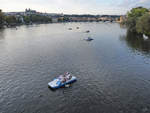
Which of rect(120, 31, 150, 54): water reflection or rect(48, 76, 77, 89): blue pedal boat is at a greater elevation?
rect(120, 31, 150, 54): water reflection

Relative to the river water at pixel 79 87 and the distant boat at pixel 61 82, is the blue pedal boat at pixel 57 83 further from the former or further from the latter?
the river water at pixel 79 87

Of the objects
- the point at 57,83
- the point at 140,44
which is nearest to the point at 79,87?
the point at 57,83

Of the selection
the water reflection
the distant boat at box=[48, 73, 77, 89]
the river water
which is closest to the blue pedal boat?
the distant boat at box=[48, 73, 77, 89]

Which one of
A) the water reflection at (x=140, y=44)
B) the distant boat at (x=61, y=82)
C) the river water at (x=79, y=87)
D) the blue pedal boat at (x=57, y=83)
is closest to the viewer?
the river water at (x=79, y=87)

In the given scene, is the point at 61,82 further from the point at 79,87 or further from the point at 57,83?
the point at 79,87

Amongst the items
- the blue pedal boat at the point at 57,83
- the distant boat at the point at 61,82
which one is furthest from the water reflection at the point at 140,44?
the blue pedal boat at the point at 57,83

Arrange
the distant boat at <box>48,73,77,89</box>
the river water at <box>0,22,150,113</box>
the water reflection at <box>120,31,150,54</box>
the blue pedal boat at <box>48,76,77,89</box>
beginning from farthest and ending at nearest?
the water reflection at <box>120,31,150,54</box>
the distant boat at <box>48,73,77,89</box>
the blue pedal boat at <box>48,76,77,89</box>
the river water at <box>0,22,150,113</box>

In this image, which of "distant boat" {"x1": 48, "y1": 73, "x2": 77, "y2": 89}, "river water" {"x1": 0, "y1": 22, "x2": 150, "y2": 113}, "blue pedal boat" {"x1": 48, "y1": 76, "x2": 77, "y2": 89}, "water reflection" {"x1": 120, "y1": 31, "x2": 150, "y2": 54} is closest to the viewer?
"river water" {"x1": 0, "y1": 22, "x2": 150, "y2": 113}

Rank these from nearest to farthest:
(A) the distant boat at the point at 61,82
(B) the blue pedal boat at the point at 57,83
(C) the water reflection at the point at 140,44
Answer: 1. (B) the blue pedal boat at the point at 57,83
2. (A) the distant boat at the point at 61,82
3. (C) the water reflection at the point at 140,44

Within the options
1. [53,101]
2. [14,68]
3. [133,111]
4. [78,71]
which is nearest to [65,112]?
[53,101]

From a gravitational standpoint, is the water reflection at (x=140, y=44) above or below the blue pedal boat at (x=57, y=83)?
above

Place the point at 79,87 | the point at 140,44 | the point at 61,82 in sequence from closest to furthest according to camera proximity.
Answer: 1. the point at 79,87
2. the point at 61,82
3. the point at 140,44

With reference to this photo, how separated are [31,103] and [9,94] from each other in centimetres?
598

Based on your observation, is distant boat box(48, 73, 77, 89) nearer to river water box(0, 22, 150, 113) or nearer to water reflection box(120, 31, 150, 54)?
river water box(0, 22, 150, 113)
